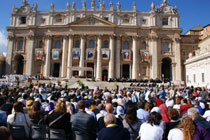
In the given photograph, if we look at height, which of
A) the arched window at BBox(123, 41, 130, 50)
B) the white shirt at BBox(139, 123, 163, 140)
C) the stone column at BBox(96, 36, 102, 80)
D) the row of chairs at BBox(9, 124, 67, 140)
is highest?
the arched window at BBox(123, 41, 130, 50)

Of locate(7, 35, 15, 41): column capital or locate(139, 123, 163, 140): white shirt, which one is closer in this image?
locate(139, 123, 163, 140): white shirt

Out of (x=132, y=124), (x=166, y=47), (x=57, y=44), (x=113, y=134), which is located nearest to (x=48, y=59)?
(x=57, y=44)

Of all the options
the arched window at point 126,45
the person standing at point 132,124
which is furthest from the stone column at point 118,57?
the person standing at point 132,124

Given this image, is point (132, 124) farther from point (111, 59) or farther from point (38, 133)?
point (111, 59)

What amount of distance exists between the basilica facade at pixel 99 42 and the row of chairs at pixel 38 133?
38.8m

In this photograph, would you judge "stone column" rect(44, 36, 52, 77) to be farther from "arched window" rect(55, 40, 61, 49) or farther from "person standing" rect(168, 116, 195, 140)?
"person standing" rect(168, 116, 195, 140)

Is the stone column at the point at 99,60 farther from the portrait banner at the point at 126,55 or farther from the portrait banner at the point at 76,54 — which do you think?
the portrait banner at the point at 126,55

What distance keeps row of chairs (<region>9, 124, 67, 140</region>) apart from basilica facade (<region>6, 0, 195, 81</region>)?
3878 centimetres

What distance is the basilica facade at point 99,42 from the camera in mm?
45094

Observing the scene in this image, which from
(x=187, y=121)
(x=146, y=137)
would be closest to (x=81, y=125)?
(x=146, y=137)

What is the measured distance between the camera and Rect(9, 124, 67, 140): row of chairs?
4.77 meters

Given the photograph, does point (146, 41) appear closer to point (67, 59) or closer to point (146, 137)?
point (67, 59)

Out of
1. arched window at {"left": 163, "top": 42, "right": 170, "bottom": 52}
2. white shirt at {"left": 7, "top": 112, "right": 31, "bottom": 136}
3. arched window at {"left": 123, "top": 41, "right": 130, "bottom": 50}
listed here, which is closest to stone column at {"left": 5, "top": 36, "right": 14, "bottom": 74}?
arched window at {"left": 123, "top": 41, "right": 130, "bottom": 50}

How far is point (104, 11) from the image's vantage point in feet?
156
